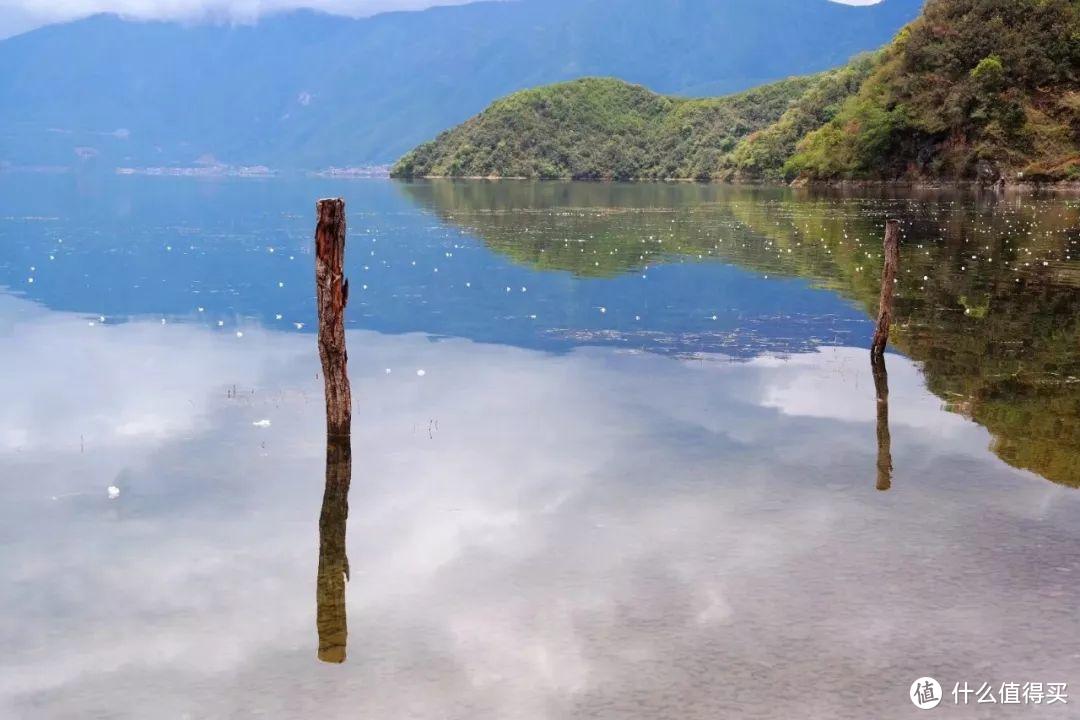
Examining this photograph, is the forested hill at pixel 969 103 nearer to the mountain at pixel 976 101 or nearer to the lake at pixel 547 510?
the mountain at pixel 976 101

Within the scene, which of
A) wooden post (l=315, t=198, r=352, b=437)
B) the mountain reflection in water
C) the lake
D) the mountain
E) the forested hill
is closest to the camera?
the lake

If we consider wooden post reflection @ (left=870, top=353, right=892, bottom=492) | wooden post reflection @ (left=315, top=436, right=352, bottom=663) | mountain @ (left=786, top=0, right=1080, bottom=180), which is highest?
mountain @ (left=786, top=0, right=1080, bottom=180)

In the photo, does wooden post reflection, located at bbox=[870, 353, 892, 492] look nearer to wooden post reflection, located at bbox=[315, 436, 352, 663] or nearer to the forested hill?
wooden post reflection, located at bbox=[315, 436, 352, 663]

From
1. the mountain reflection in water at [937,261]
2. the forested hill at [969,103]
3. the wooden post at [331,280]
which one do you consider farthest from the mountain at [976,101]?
the wooden post at [331,280]

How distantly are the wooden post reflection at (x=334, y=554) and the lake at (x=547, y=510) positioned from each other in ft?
0.17

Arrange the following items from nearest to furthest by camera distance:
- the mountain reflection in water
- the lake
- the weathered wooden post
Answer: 1. the lake
2. the weathered wooden post
3. the mountain reflection in water

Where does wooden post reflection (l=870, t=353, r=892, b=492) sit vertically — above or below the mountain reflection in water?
below

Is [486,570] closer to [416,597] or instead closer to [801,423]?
[416,597]

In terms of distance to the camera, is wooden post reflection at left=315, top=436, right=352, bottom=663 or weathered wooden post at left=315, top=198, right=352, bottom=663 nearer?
wooden post reflection at left=315, top=436, right=352, bottom=663

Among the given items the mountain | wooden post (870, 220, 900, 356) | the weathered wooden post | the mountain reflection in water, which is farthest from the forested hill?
the weathered wooden post

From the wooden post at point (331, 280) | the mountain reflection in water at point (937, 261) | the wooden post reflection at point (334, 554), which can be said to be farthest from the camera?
the mountain reflection in water at point (937, 261)

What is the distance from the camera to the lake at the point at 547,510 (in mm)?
10906

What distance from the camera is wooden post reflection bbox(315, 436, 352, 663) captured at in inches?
462

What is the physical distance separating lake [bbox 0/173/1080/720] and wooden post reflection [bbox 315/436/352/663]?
2.0 inches
